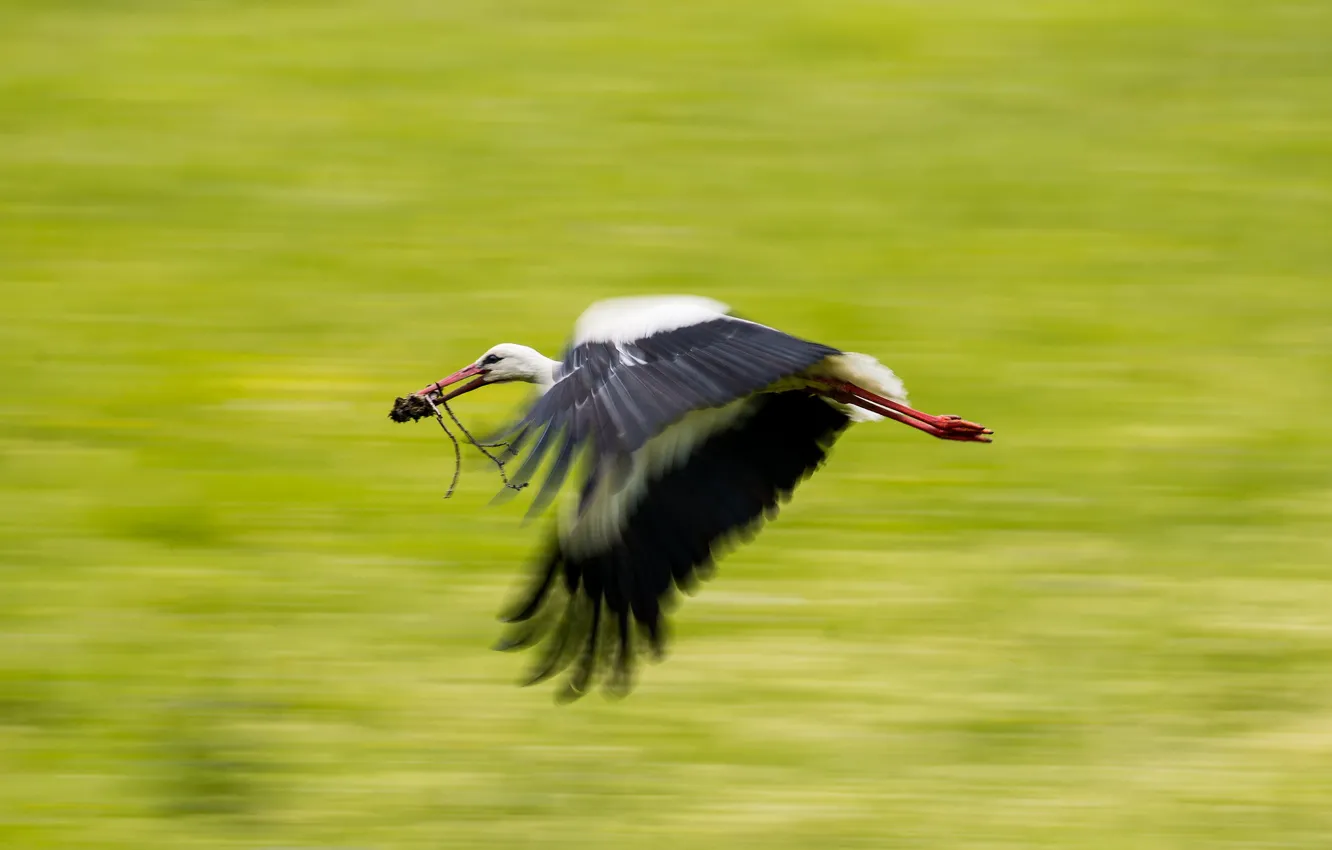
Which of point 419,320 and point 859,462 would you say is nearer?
point 859,462

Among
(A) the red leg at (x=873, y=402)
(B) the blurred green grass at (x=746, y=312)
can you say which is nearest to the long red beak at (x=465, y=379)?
(A) the red leg at (x=873, y=402)

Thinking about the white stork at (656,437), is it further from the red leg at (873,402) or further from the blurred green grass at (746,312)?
the blurred green grass at (746,312)

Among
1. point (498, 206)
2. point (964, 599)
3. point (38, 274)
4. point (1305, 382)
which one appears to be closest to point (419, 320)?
point (498, 206)

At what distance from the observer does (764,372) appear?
19.1ft

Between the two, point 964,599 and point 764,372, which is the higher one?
point 764,372

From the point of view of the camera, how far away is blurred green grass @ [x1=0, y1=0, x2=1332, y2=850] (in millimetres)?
7730

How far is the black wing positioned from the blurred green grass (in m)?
2.06

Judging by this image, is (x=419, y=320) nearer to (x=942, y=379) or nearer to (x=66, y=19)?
(x=942, y=379)

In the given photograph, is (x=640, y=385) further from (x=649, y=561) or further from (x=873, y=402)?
(x=873, y=402)

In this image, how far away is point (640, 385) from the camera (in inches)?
220

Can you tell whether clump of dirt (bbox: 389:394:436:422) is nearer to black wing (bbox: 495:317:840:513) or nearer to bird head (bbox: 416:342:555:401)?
bird head (bbox: 416:342:555:401)

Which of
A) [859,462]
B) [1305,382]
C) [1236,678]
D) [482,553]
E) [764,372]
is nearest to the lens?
[764,372]

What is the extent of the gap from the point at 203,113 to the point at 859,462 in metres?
5.16

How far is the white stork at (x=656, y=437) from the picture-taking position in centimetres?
559
